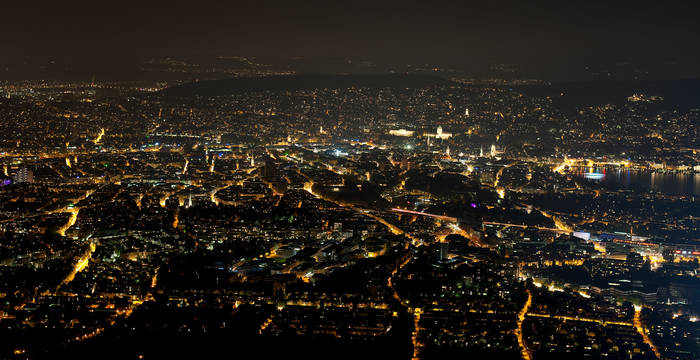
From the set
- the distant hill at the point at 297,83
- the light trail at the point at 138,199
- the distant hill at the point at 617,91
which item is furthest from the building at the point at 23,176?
the distant hill at the point at 617,91

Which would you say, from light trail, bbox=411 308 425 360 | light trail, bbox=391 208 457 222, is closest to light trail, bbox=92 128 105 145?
light trail, bbox=391 208 457 222

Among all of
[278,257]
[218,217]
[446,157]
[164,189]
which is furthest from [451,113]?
[278,257]

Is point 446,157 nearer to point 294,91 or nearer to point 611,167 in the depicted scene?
point 611,167

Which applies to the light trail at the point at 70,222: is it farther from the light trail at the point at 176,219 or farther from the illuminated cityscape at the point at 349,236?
the light trail at the point at 176,219

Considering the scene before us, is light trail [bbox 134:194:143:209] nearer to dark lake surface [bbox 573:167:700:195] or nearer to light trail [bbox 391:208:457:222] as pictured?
light trail [bbox 391:208:457:222]

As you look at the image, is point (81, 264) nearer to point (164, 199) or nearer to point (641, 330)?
point (164, 199)
